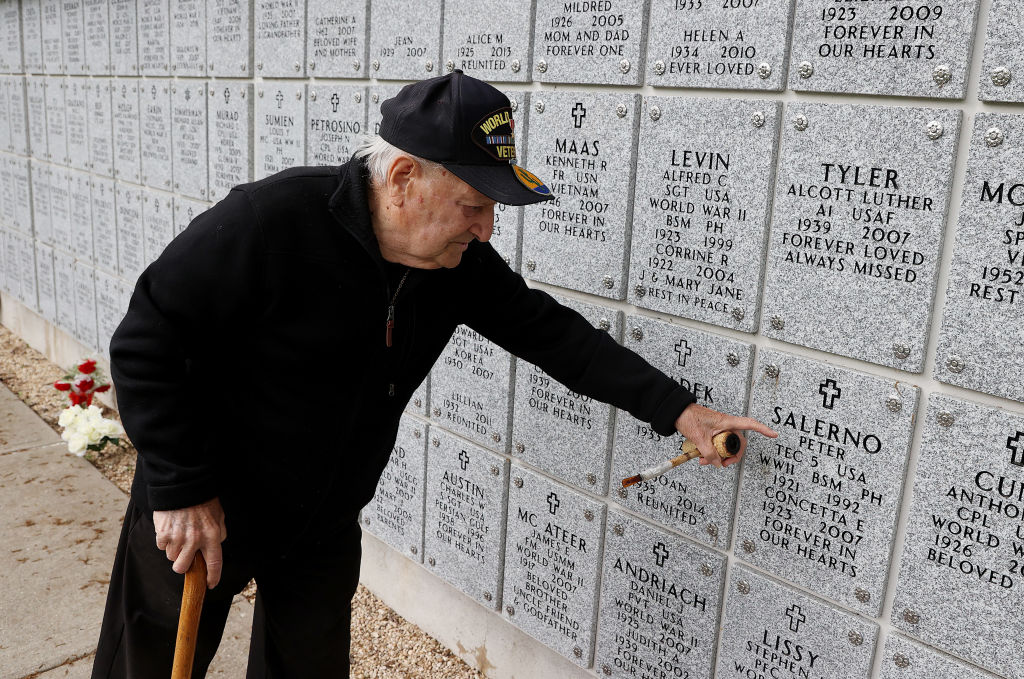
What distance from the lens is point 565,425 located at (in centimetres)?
320

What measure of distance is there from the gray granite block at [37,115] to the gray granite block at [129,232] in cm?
166

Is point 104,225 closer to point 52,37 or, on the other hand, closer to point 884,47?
point 52,37

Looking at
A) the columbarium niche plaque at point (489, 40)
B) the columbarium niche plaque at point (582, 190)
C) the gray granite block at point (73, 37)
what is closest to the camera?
the columbarium niche plaque at point (582, 190)

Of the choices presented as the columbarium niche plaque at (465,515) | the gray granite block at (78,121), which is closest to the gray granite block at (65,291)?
the gray granite block at (78,121)

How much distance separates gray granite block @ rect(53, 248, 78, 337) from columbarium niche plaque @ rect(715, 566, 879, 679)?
5842mm

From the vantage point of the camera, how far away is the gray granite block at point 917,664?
224cm

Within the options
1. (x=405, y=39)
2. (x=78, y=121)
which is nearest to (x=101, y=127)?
(x=78, y=121)

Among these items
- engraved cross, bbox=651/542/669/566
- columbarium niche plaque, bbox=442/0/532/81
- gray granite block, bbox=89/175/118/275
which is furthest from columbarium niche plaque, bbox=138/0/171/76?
engraved cross, bbox=651/542/669/566

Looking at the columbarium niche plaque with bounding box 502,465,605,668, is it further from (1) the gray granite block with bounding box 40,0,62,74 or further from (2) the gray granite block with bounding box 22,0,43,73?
(2) the gray granite block with bounding box 22,0,43,73

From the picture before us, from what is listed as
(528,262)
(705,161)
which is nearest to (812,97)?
(705,161)

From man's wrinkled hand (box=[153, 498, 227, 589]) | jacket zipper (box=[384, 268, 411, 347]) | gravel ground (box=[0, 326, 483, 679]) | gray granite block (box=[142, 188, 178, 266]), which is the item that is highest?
jacket zipper (box=[384, 268, 411, 347])

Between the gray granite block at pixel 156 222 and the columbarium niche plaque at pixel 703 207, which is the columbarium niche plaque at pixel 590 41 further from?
the gray granite block at pixel 156 222

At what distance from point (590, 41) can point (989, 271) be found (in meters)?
1.41

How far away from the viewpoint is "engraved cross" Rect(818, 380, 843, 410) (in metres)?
2.40
